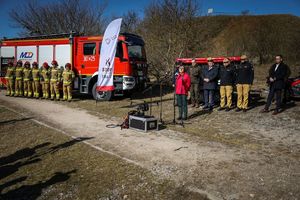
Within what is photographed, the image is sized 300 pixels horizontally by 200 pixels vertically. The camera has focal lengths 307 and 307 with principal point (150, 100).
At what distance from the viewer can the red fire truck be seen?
14.6m

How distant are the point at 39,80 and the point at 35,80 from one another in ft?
0.69

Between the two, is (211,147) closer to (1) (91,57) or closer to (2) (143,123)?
(2) (143,123)

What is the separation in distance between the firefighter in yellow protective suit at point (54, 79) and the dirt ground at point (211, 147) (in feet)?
9.93

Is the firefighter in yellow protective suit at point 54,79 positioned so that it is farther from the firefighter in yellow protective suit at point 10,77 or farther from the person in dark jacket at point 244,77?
the person in dark jacket at point 244,77

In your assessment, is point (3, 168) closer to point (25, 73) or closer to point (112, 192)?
point (112, 192)

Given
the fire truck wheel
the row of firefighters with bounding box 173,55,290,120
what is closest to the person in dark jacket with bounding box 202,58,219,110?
the row of firefighters with bounding box 173,55,290,120

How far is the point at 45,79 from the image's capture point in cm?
1586

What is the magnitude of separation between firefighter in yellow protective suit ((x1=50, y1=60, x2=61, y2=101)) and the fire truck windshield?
12.4ft

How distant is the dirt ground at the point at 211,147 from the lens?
17.0 ft

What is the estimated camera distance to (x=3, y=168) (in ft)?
22.7

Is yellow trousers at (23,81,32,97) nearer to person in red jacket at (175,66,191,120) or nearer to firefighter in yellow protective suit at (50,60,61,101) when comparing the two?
firefighter in yellow protective suit at (50,60,61,101)

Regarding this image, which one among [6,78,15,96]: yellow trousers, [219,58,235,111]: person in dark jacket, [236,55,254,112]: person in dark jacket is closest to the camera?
[236,55,254,112]: person in dark jacket

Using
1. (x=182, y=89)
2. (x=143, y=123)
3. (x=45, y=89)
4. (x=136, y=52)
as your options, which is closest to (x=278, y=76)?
(x=182, y=89)

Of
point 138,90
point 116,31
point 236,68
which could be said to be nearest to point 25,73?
point 138,90
